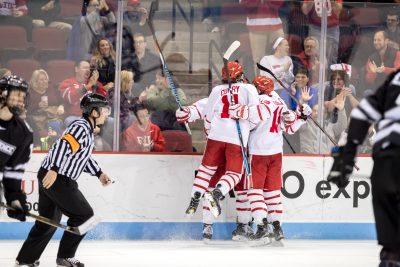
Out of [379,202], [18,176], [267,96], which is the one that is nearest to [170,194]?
[267,96]

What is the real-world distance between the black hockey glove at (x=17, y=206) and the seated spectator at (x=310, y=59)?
4152 mm

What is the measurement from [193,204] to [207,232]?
0.92 ft

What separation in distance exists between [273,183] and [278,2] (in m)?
1.67

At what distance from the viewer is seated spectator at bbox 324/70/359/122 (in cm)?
980

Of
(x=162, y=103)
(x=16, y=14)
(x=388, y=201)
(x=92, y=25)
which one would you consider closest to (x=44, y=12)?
(x=16, y=14)

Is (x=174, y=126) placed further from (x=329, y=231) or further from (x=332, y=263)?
(x=332, y=263)

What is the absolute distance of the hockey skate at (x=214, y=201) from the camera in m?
8.83

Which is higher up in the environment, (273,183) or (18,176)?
(18,176)

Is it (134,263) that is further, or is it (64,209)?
(134,263)

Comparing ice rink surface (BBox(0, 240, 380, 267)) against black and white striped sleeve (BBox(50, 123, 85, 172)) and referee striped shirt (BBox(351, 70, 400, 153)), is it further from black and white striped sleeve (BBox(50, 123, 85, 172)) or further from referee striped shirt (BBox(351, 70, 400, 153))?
referee striped shirt (BBox(351, 70, 400, 153))

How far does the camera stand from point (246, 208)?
9.31 meters

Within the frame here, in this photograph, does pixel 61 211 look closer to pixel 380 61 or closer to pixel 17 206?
pixel 17 206

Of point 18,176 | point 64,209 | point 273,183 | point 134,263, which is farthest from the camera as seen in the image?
point 273,183

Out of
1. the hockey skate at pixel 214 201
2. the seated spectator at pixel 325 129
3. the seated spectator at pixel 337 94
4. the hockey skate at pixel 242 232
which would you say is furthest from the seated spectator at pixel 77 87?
the seated spectator at pixel 337 94
